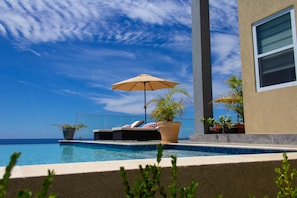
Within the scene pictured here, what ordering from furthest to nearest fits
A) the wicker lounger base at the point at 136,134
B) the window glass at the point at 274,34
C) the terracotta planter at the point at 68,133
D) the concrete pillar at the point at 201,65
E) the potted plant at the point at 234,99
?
the terracotta planter at the point at 68,133 < the wicker lounger base at the point at 136,134 < the potted plant at the point at 234,99 < the concrete pillar at the point at 201,65 < the window glass at the point at 274,34

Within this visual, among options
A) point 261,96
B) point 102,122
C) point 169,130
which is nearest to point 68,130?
point 102,122

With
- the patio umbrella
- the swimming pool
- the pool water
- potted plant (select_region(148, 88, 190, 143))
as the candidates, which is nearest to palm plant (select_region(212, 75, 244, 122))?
potted plant (select_region(148, 88, 190, 143))

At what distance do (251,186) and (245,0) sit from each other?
6.48m

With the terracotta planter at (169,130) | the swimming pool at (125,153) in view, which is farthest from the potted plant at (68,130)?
the terracotta planter at (169,130)

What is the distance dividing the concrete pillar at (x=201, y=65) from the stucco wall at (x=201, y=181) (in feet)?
22.5

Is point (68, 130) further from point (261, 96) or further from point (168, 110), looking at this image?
point (261, 96)

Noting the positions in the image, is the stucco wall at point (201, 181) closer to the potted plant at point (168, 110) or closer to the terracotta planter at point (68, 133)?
the potted plant at point (168, 110)

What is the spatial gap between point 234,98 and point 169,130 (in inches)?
134

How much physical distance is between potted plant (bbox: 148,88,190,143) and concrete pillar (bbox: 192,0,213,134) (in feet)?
5.16

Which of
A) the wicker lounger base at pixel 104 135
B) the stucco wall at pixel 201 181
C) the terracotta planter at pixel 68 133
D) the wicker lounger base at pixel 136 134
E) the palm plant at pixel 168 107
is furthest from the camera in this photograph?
the terracotta planter at pixel 68 133

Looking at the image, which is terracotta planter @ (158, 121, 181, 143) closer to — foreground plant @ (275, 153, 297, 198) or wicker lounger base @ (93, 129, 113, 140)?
wicker lounger base @ (93, 129, 113, 140)

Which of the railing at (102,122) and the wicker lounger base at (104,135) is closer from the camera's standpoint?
the wicker lounger base at (104,135)

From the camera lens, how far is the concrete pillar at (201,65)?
29.2 feet

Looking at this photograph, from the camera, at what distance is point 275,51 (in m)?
6.30
